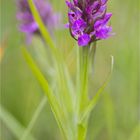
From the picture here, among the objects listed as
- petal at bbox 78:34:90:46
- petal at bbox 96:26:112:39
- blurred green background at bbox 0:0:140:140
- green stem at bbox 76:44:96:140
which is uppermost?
petal at bbox 78:34:90:46

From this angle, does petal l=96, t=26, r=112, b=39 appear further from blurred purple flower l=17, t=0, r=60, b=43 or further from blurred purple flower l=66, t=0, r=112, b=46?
blurred purple flower l=17, t=0, r=60, b=43

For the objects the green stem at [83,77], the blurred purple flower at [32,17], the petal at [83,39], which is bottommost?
the blurred purple flower at [32,17]

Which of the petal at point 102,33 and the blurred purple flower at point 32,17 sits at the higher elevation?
the petal at point 102,33

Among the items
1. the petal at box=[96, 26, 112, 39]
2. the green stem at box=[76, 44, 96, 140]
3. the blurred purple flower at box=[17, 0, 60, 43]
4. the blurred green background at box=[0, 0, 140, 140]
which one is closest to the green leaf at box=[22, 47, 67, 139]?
the green stem at box=[76, 44, 96, 140]

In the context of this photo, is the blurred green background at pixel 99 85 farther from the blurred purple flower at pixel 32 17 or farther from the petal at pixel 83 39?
the petal at pixel 83 39

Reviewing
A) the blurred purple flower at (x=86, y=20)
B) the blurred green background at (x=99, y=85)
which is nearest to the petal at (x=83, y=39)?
the blurred purple flower at (x=86, y=20)

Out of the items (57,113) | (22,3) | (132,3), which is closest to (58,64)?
(57,113)
